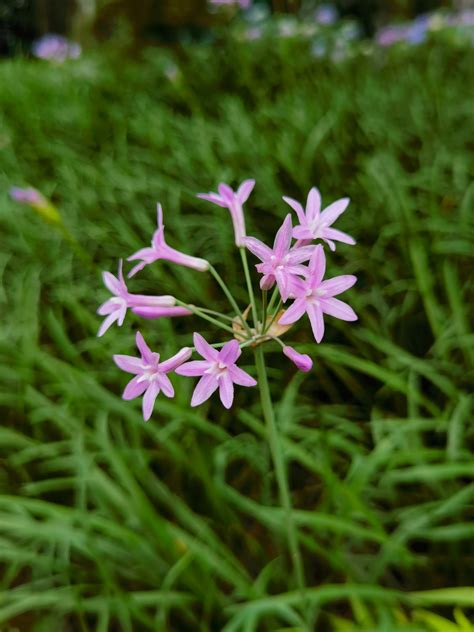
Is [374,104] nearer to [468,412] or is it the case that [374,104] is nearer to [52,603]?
[468,412]

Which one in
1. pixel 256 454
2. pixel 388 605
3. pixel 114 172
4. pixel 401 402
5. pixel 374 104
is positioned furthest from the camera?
pixel 374 104

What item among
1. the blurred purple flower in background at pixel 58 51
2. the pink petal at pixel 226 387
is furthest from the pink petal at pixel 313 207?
the blurred purple flower in background at pixel 58 51

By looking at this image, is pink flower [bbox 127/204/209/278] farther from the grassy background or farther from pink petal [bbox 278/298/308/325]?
the grassy background

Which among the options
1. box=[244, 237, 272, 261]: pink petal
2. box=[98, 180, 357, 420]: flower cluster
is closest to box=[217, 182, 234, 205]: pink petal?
box=[98, 180, 357, 420]: flower cluster

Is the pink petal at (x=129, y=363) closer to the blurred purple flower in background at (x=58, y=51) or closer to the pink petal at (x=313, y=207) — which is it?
the pink petal at (x=313, y=207)

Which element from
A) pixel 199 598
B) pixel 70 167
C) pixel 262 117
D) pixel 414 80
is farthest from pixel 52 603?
pixel 414 80
